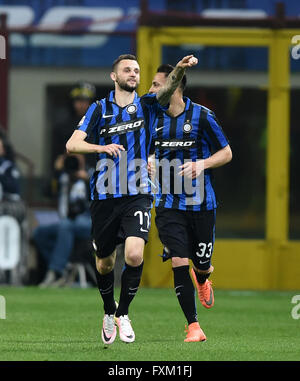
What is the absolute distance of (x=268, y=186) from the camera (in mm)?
14172

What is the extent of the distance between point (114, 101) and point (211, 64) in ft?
20.0

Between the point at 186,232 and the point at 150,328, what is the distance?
1.13m

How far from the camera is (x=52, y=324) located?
9.43 metres

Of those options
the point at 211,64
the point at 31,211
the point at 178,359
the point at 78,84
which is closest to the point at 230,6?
the point at 211,64

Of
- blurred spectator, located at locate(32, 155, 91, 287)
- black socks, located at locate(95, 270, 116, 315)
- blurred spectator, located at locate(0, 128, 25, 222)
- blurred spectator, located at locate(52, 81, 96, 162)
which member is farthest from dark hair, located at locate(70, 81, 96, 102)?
black socks, located at locate(95, 270, 116, 315)

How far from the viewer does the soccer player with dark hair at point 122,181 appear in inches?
309

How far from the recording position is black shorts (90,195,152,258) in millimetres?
7887

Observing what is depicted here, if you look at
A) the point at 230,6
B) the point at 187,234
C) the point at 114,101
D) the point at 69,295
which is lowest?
the point at 69,295

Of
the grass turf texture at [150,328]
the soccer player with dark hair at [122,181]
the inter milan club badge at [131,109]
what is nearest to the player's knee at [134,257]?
the soccer player with dark hair at [122,181]

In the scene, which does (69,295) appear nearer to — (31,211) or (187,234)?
(31,211)

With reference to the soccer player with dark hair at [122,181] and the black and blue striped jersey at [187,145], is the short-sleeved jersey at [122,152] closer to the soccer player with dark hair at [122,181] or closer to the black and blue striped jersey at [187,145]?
the soccer player with dark hair at [122,181]

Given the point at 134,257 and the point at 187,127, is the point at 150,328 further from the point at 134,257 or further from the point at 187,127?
the point at 187,127

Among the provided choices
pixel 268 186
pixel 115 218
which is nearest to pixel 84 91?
pixel 268 186
